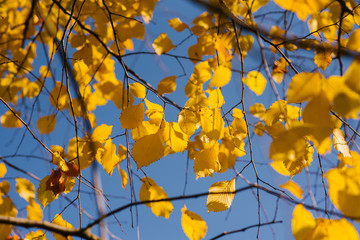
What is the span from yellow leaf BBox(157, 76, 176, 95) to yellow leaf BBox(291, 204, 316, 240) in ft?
1.80

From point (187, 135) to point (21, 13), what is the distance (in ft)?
4.37

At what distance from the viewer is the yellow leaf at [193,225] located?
0.86m

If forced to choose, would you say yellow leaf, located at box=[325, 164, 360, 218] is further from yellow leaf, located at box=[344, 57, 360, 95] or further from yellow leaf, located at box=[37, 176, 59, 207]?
yellow leaf, located at box=[37, 176, 59, 207]

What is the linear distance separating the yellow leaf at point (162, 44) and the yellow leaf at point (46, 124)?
0.50 meters

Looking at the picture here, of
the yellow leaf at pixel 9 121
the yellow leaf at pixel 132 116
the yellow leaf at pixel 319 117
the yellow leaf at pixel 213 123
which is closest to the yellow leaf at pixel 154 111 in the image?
the yellow leaf at pixel 132 116

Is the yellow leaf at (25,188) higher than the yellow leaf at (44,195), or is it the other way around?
the yellow leaf at (25,188)

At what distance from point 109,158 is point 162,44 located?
0.48m

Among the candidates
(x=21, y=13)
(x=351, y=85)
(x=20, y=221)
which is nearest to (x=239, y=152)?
(x=351, y=85)

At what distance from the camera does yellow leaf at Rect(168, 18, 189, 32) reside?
51.1 inches

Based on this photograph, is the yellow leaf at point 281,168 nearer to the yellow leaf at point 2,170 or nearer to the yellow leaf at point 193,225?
the yellow leaf at point 193,225

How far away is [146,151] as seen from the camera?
2.71ft

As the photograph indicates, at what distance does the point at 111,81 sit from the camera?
49.5 inches

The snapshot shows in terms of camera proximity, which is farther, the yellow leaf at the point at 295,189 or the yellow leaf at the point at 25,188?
the yellow leaf at the point at 25,188

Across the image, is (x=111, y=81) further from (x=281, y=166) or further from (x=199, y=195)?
(x=199, y=195)
